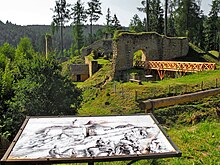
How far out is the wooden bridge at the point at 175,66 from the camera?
19.9 m

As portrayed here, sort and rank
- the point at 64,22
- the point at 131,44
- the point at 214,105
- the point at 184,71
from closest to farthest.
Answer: the point at 214,105
the point at 184,71
the point at 131,44
the point at 64,22

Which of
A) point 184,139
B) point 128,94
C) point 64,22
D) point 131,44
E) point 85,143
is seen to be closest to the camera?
point 85,143

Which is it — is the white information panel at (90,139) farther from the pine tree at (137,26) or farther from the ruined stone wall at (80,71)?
the pine tree at (137,26)

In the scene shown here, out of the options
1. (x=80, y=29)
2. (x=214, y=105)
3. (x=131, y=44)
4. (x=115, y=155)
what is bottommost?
(x=214, y=105)

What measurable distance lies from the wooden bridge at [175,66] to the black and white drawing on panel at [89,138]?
17.2m

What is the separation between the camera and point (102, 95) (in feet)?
50.9

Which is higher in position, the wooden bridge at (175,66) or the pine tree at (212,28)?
the pine tree at (212,28)

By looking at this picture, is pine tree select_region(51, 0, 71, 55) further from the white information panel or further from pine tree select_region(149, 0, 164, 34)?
the white information panel

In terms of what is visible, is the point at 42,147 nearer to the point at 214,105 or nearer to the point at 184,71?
the point at 214,105

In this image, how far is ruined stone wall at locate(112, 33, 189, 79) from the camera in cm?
2219

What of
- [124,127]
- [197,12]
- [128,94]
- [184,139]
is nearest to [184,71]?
[128,94]

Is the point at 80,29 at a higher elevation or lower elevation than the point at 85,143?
higher

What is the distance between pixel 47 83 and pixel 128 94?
5252 mm

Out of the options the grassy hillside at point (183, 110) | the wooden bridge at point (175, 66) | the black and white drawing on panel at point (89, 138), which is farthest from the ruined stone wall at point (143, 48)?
the black and white drawing on panel at point (89, 138)
